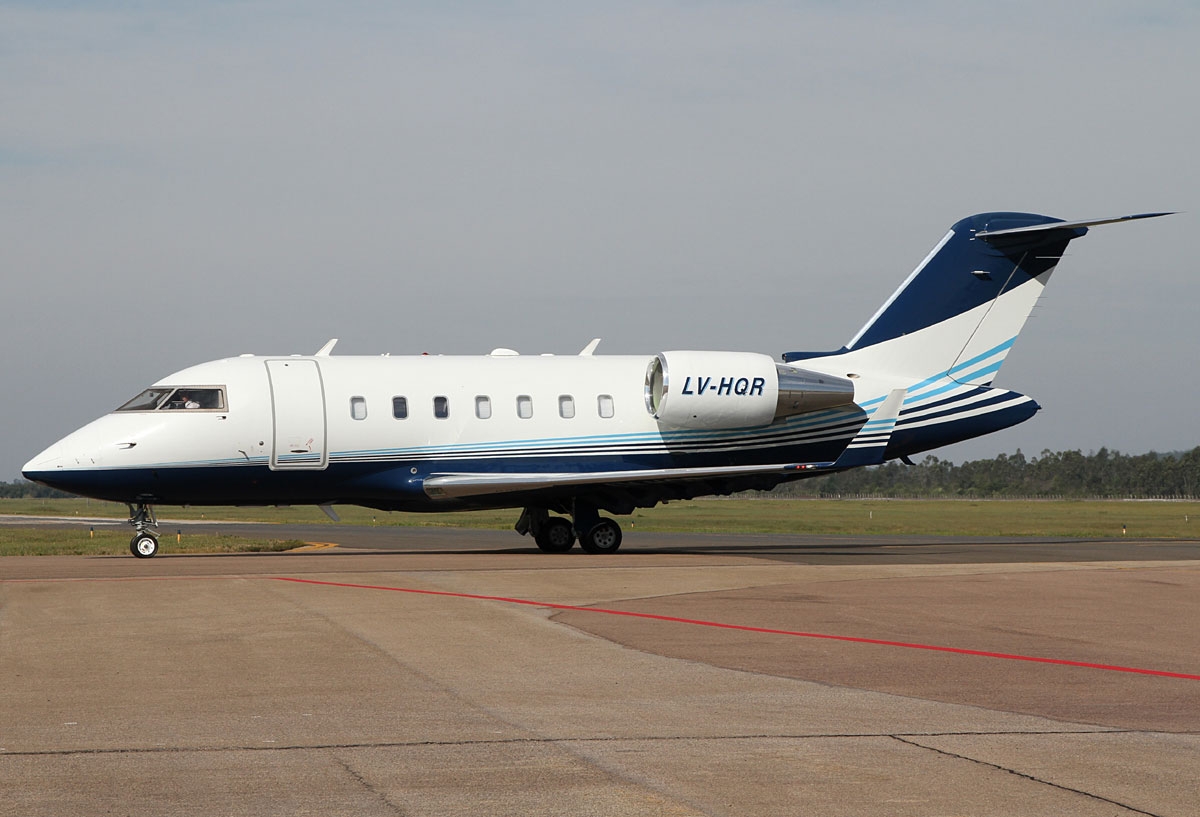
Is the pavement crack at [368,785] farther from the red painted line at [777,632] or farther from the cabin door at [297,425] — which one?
the cabin door at [297,425]

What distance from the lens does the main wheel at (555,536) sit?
27062 mm

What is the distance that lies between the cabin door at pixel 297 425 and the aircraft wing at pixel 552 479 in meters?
2.22

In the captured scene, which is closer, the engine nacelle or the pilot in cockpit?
the pilot in cockpit

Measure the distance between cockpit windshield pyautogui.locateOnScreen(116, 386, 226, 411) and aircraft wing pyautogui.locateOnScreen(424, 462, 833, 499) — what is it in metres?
4.25

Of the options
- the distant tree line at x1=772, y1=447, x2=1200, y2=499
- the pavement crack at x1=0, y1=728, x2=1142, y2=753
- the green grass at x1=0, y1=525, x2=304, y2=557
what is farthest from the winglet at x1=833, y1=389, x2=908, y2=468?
the distant tree line at x1=772, y1=447, x2=1200, y2=499

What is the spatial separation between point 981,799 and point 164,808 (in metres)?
4.05

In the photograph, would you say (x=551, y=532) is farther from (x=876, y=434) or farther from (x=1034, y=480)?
(x=1034, y=480)

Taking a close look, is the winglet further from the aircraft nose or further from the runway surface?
the aircraft nose

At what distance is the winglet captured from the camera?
27312mm

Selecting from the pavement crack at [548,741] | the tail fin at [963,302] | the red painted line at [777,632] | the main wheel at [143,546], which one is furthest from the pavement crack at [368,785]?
the tail fin at [963,302]

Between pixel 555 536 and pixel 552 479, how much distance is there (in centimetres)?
256

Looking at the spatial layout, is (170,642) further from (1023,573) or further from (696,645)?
(1023,573)

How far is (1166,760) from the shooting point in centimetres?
750

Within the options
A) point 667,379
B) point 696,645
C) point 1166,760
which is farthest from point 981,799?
point 667,379
